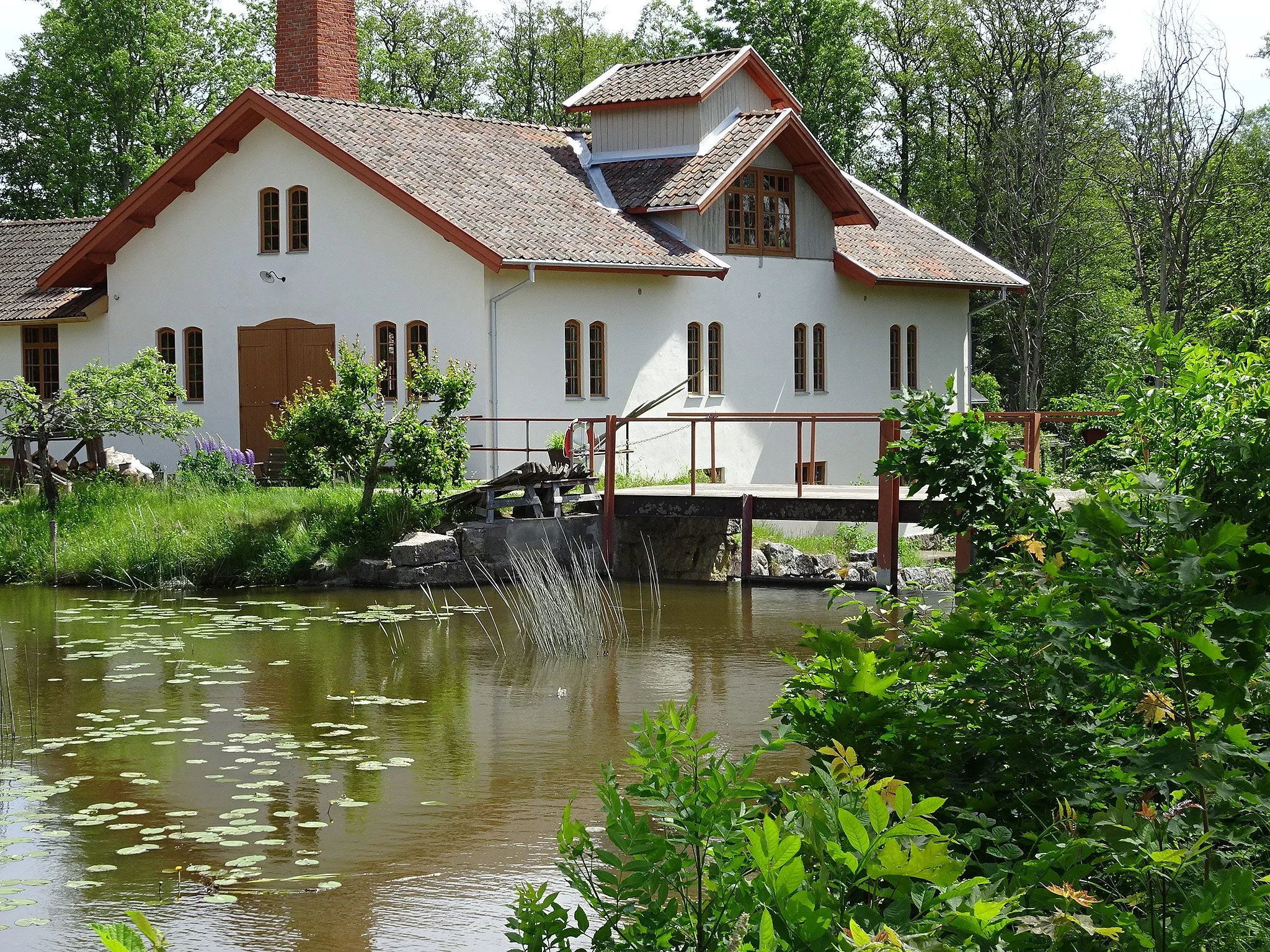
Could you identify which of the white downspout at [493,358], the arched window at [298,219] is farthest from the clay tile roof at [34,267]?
the white downspout at [493,358]

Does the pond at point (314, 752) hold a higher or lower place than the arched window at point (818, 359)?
lower

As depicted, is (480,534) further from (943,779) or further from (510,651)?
(943,779)

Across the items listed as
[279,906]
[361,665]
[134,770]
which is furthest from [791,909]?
[361,665]

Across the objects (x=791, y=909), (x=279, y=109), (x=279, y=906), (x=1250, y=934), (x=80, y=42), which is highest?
(x=80, y=42)

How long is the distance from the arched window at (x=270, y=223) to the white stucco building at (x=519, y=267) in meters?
0.04

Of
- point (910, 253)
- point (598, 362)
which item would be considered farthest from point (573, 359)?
point (910, 253)

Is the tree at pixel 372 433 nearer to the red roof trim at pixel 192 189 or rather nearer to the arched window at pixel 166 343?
the red roof trim at pixel 192 189

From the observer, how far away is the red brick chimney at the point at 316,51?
27172 mm

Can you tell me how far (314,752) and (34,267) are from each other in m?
22.8

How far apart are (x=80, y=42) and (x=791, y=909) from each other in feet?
160

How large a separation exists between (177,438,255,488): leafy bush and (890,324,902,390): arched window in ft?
43.3

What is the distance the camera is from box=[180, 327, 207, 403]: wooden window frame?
2680 centimetres

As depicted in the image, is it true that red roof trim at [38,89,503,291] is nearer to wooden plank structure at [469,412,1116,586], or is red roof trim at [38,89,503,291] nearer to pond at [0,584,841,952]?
wooden plank structure at [469,412,1116,586]

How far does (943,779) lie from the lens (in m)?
4.82
